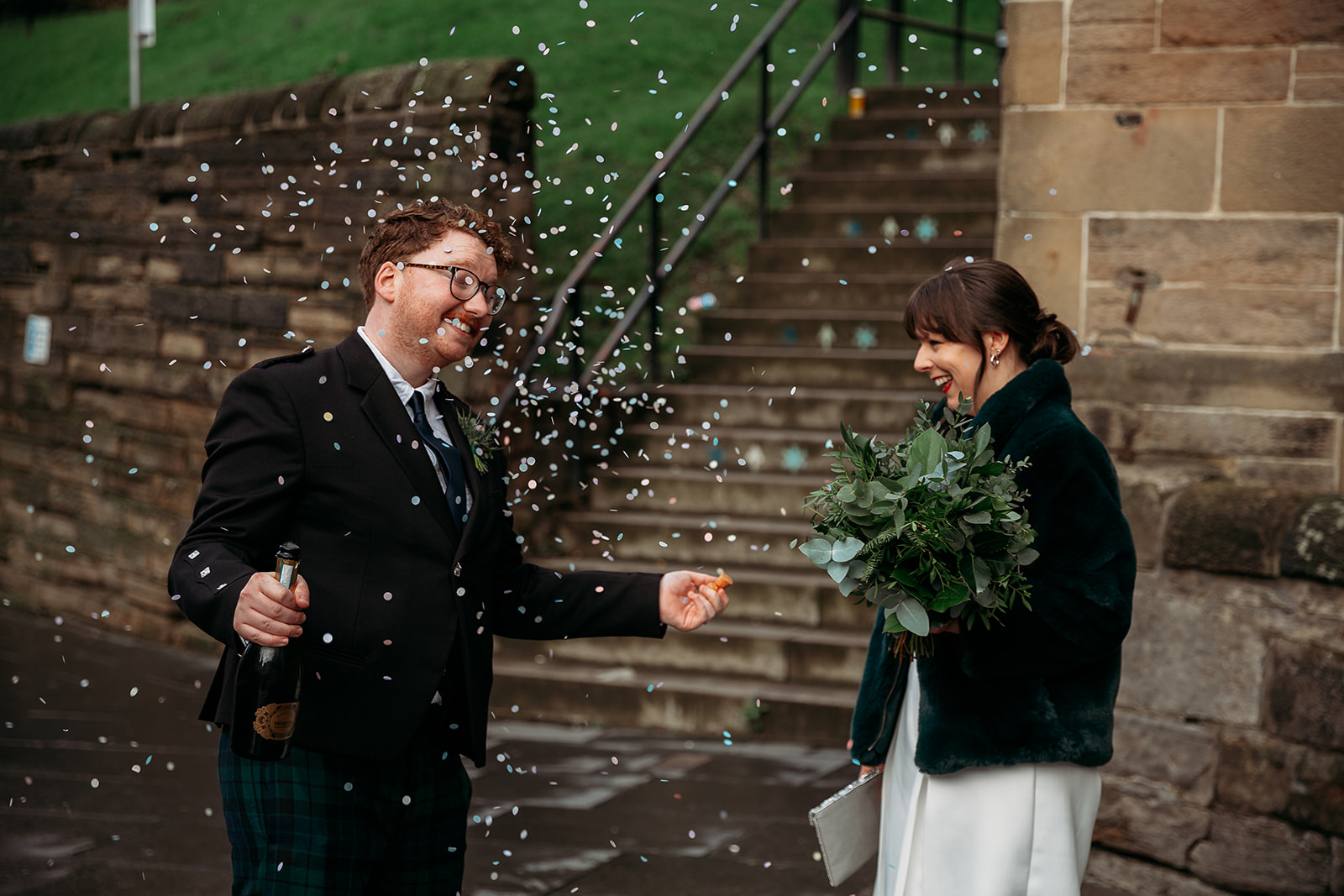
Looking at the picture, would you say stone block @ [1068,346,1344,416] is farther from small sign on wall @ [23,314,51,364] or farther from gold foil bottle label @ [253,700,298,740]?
small sign on wall @ [23,314,51,364]

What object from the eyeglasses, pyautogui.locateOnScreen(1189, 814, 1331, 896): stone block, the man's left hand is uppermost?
the eyeglasses

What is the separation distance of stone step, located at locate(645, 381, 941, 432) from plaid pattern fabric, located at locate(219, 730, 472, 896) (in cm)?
496

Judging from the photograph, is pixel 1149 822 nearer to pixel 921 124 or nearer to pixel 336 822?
pixel 336 822

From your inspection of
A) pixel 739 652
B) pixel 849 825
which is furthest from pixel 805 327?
pixel 849 825

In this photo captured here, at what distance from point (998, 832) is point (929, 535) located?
694 mm

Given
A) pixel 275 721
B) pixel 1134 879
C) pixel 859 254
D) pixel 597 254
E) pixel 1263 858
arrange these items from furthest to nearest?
1. pixel 859 254
2. pixel 597 254
3. pixel 1134 879
4. pixel 1263 858
5. pixel 275 721

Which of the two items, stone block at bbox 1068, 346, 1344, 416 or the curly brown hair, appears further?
stone block at bbox 1068, 346, 1344, 416

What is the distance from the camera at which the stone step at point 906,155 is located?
9.12 m

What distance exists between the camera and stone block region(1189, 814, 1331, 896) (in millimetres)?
3957

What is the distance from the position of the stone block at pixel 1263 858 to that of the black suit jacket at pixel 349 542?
2739mm

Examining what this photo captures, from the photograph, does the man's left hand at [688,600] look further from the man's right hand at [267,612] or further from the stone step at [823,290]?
the stone step at [823,290]

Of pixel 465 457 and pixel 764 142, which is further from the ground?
pixel 764 142

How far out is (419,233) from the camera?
8.38 ft

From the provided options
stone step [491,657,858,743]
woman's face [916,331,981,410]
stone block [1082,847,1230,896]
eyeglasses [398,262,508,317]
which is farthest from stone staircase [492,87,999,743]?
eyeglasses [398,262,508,317]
